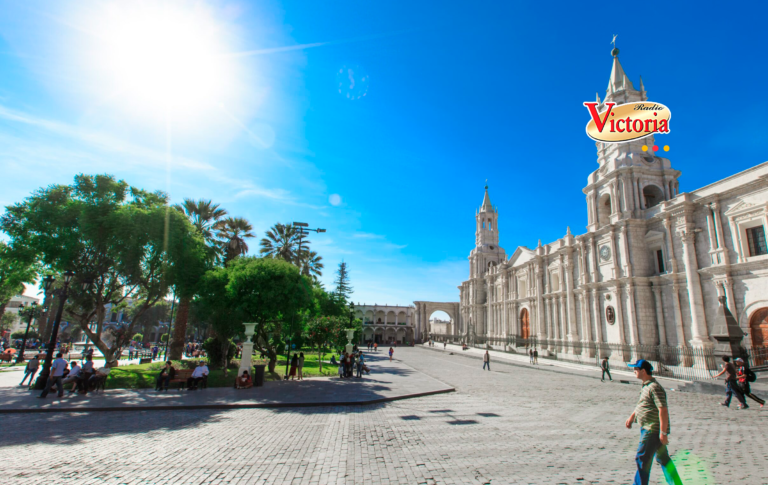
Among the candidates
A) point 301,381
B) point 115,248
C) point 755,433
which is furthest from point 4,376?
point 755,433

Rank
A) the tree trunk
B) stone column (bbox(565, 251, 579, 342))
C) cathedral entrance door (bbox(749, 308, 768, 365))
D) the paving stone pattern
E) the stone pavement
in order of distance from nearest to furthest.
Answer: the paving stone pattern, the stone pavement, cathedral entrance door (bbox(749, 308, 768, 365)), the tree trunk, stone column (bbox(565, 251, 579, 342))

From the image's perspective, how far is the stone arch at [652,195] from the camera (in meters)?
28.2

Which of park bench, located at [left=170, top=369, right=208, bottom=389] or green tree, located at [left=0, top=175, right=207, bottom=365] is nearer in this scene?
park bench, located at [left=170, top=369, right=208, bottom=389]

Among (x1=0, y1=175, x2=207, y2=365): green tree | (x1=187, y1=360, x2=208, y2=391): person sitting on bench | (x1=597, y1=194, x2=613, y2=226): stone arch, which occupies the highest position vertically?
(x1=597, y1=194, x2=613, y2=226): stone arch

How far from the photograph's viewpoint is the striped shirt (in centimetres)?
406

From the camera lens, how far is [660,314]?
2455cm

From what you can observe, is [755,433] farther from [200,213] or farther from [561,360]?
[200,213]

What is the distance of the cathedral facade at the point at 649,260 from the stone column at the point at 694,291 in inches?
2.0

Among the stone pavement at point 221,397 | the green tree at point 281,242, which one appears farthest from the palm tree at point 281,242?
the stone pavement at point 221,397

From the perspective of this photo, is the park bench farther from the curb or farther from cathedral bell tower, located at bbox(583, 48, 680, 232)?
cathedral bell tower, located at bbox(583, 48, 680, 232)

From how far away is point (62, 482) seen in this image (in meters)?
4.80

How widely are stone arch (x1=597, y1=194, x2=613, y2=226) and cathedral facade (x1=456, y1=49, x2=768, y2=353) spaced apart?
91 millimetres

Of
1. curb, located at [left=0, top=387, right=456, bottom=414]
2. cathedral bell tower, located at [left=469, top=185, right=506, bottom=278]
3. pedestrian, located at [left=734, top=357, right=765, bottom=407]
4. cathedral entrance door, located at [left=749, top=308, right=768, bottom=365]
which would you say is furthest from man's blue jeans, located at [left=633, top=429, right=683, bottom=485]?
cathedral bell tower, located at [left=469, top=185, right=506, bottom=278]

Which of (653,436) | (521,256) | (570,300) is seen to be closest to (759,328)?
(570,300)
